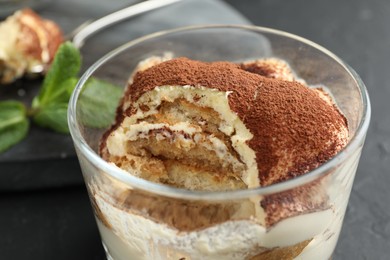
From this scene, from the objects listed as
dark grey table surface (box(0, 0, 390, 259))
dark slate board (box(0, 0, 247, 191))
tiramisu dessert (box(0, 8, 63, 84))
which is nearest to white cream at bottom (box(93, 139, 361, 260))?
dark grey table surface (box(0, 0, 390, 259))

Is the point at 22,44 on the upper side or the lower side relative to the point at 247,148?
lower

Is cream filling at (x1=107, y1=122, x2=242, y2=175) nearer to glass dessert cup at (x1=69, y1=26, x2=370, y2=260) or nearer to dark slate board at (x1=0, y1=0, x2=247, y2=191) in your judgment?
glass dessert cup at (x1=69, y1=26, x2=370, y2=260)

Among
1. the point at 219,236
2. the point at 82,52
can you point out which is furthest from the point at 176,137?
the point at 82,52

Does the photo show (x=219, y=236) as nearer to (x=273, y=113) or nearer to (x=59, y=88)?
(x=273, y=113)

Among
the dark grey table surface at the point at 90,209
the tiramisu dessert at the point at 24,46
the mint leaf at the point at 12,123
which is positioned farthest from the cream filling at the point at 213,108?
the tiramisu dessert at the point at 24,46

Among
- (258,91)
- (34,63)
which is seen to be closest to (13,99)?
(34,63)

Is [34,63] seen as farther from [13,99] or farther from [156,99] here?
[156,99]
